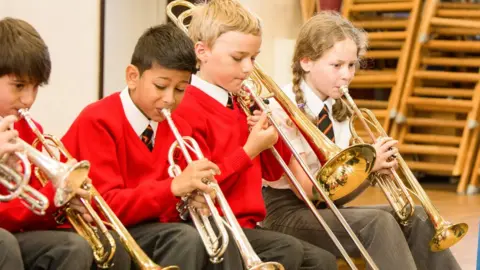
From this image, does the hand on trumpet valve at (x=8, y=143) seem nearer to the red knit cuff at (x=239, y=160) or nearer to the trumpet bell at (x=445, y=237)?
the red knit cuff at (x=239, y=160)

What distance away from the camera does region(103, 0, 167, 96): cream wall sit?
448 centimetres

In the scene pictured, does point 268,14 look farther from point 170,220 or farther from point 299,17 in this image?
point 170,220

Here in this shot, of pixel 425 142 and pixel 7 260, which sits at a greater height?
pixel 7 260

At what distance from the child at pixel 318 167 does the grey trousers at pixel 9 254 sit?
1082 mm

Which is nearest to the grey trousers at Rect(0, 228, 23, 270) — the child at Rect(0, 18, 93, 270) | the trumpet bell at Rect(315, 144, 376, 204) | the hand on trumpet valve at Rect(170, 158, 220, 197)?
the child at Rect(0, 18, 93, 270)

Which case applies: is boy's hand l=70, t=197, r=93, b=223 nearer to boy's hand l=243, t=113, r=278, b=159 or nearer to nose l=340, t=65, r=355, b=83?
boy's hand l=243, t=113, r=278, b=159

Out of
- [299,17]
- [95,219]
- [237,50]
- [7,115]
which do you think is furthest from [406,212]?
[299,17]

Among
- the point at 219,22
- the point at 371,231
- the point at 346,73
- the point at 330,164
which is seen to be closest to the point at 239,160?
the point at 330,164

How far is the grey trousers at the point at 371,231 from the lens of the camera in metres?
2.76

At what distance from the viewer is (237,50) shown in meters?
2.64

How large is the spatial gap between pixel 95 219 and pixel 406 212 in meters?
1.18

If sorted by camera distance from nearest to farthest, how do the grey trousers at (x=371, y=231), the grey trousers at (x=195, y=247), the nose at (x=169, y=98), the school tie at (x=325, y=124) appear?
the grey trousers at (x=195, y=247) → the nose at (x=169, y=98) → the grey trousers at (x=371, y=231) → the school tie at (x=325, y=124)

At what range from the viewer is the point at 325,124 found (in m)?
3.00

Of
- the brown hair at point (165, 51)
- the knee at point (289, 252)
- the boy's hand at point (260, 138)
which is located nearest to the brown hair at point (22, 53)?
the brown hair at point (165, 51)
